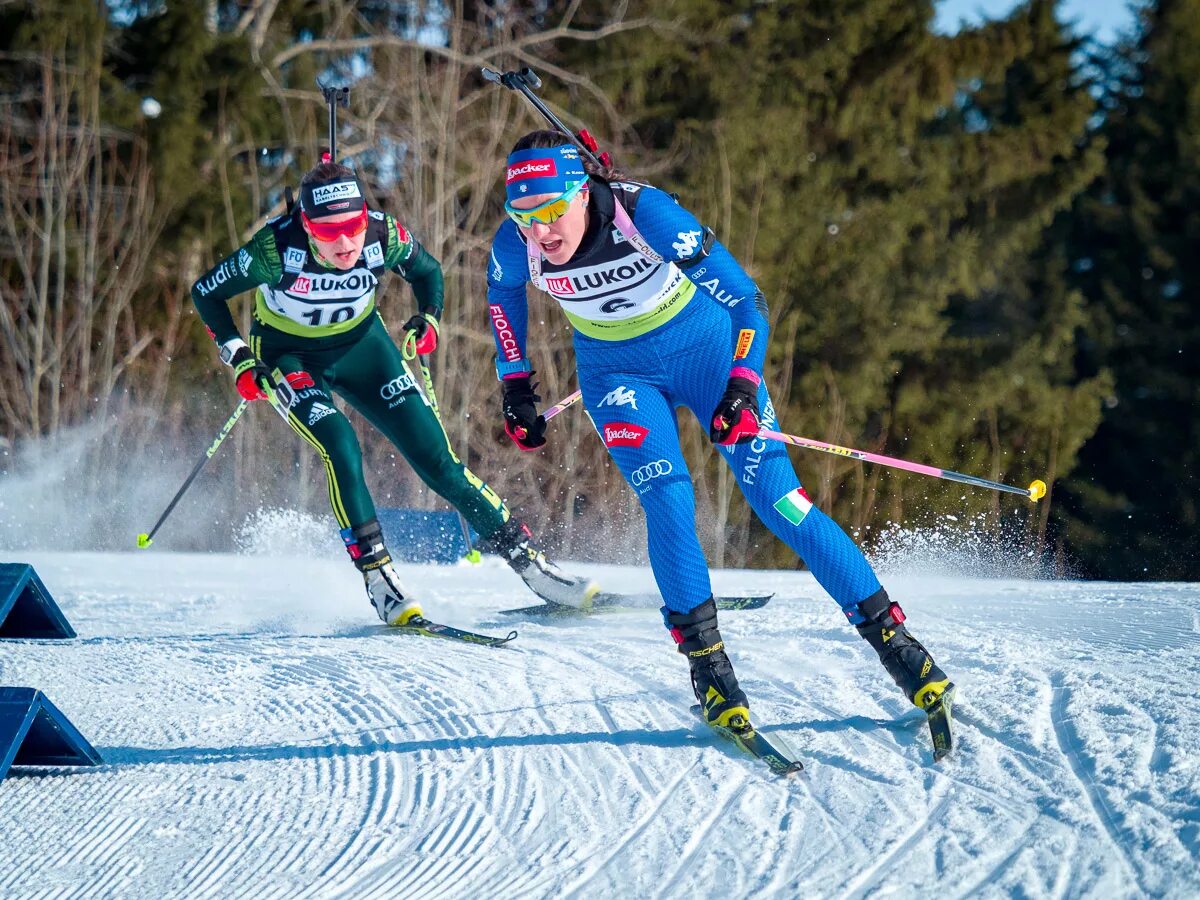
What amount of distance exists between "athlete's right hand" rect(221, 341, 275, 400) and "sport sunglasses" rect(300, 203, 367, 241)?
55 centimetres

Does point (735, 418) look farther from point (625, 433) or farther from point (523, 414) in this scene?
point (523, 414)

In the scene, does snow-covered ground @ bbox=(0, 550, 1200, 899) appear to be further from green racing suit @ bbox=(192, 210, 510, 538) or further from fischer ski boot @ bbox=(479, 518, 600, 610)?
green racing suit @ bbox=(192, 210, 510, 538)

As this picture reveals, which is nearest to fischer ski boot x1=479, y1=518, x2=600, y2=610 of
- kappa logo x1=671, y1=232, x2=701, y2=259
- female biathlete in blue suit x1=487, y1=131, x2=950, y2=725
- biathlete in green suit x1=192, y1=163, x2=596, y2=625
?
biathlete in green suit x1=192, y1=163, x2=596, y2=625

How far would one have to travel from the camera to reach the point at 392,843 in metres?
2.67

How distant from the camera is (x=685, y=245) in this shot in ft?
11.2

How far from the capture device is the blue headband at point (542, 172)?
3.33 meters

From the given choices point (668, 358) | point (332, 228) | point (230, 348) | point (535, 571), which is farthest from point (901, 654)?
point (230, 348)

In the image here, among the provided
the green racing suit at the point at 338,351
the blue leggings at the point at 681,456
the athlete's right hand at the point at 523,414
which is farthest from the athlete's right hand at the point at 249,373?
the blue leggings at the point at 681,456

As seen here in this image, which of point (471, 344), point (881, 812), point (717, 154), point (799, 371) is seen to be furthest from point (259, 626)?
point (799, 371)

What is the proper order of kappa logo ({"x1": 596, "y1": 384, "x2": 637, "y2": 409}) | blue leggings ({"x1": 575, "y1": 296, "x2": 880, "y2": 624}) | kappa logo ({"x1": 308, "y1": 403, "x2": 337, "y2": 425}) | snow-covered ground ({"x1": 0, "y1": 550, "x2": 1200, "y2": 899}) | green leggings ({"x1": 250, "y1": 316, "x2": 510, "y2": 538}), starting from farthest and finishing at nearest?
green leggings ({"x1": 250, "y1": 316, "x2": 510, "y2": 538})
kappa logo ({"x1": 308, "y1": 403, "x2": 337, "y2": 425})
kappa logo ({"x1": 596, "y1": 384, "x2": 637, "y2": 409})
blue leggings ({"x1": 575, "y1": 296, "x2": 880, "y2": 624})
snow-covered ground ({"x1": 0, "y1": 550, "x2": 1200, "y2": 899})

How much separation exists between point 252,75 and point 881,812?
13.0 metres

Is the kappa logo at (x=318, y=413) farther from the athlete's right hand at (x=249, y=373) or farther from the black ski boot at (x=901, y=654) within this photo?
the black ski boot at (x=901, y=654)

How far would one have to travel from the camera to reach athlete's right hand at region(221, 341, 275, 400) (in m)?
5.07

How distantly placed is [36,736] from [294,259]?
2471mm
